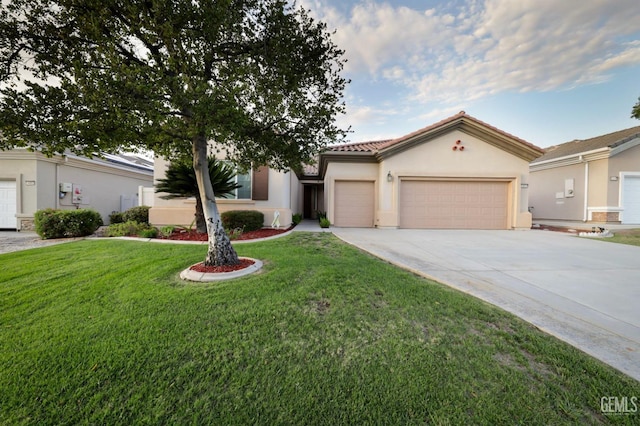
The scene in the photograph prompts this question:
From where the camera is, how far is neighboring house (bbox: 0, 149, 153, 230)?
9734 millimetres

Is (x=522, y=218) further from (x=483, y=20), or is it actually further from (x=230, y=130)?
(x=230, y=130)

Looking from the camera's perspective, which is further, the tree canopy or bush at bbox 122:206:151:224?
bush at bbox 122:206:151:224

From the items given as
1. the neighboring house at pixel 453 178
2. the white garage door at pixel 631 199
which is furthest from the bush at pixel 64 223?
the white garage door at pixel 631 199

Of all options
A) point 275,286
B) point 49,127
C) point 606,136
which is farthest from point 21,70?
point 606,136

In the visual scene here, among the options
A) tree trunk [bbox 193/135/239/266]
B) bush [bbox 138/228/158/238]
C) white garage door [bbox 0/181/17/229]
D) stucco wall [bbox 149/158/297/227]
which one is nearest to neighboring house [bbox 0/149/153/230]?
white garage door [bbox 0/181/17/229]

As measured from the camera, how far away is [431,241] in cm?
730

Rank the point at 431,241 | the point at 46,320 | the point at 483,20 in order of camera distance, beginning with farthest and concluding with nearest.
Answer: the point at 483,20 < the point at 431,241 < the point at 46,320

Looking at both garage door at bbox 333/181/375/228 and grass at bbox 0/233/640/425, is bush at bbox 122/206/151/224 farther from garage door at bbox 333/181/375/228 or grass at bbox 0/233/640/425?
garage door at bbox 333/181/375/228

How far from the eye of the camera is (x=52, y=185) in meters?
10.4

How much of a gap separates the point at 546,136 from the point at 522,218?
7.56m

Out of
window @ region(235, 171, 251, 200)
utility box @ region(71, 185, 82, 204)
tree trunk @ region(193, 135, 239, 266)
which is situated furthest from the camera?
utility box @ region(71, 185, 82, 204)

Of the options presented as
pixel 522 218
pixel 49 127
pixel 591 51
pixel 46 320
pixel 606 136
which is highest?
pixel 591 51

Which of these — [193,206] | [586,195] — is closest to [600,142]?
[586,195]

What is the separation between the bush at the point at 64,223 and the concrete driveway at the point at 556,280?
9243 millimetres
